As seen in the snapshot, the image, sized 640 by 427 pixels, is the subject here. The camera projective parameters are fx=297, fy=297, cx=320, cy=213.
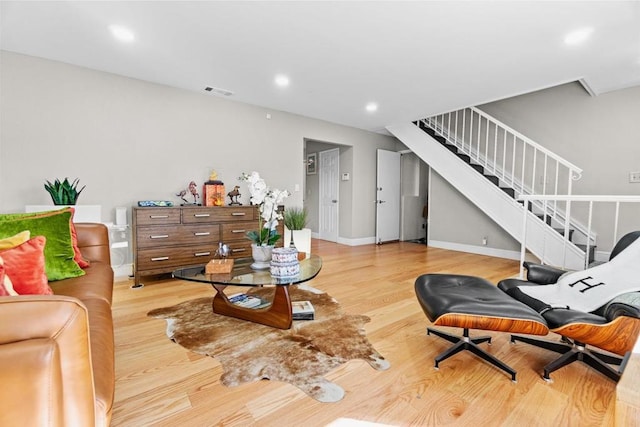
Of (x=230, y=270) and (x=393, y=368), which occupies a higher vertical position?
(x=230, y=270)

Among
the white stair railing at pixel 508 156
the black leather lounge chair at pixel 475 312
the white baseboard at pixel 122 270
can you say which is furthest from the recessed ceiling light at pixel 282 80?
the white stair railing at pixel 508 156

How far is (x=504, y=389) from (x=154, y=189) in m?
3.84

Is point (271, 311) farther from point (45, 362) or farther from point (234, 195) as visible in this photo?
point (234, 195)

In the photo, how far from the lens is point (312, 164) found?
272 inches

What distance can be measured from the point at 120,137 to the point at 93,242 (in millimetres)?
1745

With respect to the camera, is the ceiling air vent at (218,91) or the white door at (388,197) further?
the white door at (388,197)

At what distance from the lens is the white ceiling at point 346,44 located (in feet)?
7.16

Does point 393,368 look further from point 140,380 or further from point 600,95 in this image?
point 600,95

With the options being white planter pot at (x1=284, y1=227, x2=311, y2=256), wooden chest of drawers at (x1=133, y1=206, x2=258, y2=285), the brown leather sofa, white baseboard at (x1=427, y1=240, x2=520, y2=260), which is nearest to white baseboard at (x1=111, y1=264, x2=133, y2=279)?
wooden chest of drawers at (x1=133, y1=206, x2=258, y2=285)

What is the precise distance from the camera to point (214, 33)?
98.0 inches

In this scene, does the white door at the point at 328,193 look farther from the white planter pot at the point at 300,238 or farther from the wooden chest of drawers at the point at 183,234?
the wooden chest of drawers at the point at 183,234

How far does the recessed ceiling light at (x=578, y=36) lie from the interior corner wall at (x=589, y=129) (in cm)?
193

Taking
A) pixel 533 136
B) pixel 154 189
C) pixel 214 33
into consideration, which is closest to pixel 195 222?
pixel 154 189

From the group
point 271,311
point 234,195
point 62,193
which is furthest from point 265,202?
point 62,193
